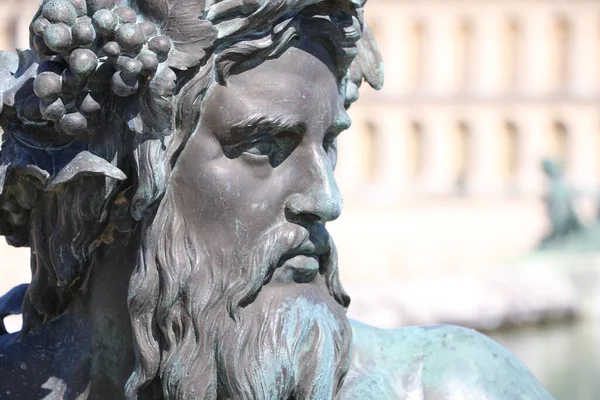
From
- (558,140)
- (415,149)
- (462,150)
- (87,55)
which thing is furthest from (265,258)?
(462,150)

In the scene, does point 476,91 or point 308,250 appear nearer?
point 308,250

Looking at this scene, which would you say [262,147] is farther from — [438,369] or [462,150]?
[462,150]

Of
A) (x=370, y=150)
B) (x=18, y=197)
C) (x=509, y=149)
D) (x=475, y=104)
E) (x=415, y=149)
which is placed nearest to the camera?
(x=18, y=197)

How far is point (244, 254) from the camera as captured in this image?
1.36 metres

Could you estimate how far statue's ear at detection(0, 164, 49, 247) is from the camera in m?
1.43

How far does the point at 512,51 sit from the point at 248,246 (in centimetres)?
3502

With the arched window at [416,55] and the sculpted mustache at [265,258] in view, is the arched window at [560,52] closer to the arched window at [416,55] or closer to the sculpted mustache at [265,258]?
the arched window at [416,55]

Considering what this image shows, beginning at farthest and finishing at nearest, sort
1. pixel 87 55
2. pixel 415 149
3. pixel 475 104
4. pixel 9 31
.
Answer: pixel 415 149, pixel 475 104, pixel 9 31, pixel 87 55

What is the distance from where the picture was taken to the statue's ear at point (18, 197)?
1.43 metres

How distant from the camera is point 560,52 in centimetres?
3531

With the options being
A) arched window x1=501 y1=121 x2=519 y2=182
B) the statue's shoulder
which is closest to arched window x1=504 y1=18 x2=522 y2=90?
arched window x1=501 y1=121 x2=519 y2=182

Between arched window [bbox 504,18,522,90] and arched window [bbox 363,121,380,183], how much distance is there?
388 cm

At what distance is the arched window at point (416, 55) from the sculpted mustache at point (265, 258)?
34530mm

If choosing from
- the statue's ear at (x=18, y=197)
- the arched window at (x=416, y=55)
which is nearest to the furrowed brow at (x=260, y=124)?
the statue's ear at (x=18, y=197)
